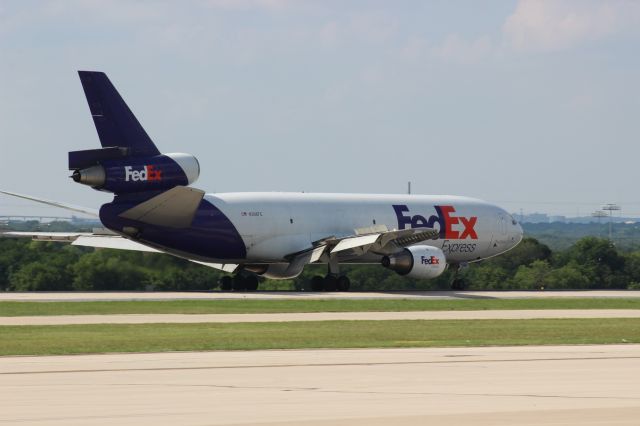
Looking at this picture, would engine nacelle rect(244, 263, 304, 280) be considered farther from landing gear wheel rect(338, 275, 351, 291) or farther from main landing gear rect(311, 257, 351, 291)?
landing gear wheel rect(338, 275, 351, 291)

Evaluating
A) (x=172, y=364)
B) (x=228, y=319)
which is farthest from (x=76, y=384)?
(x=228, y=319)

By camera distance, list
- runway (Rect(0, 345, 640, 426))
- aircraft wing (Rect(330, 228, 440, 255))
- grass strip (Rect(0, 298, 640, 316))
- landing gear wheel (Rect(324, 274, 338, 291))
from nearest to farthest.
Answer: runway (Rect(0, 345, 640, 426)), grass strip (Rect(0, 298, 640, 316)), aircraft wing (Rect(330, 228, 440, 255)), landing gear wheel (Rect(324, 274, 338, 291))

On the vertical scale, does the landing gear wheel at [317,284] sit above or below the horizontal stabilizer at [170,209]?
below

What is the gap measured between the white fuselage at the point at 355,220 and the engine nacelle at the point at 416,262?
2006 millimetres

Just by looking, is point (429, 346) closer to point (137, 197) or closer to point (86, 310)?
point (86, 310)

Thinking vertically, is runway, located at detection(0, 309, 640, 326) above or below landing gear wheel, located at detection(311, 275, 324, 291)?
above

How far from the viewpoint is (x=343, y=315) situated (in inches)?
1615

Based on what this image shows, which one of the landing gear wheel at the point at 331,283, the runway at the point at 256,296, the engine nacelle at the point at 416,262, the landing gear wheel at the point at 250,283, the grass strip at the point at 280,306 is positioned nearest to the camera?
the grass strip at the point at 280,306

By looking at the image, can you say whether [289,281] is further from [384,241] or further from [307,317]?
[307,317]

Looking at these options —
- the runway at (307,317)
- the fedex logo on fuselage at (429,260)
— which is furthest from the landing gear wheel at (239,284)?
the runway at (307,317)

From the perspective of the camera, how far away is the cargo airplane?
5006 centimetres

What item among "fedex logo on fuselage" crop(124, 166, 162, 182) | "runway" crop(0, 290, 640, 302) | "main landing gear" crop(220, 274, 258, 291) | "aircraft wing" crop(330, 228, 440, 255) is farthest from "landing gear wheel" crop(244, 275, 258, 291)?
"fedex logo on fuselage" crop(124, 166, 162, 182)

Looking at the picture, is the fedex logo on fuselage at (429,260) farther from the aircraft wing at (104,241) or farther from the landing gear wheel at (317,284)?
the aircraft wing at (104,241)

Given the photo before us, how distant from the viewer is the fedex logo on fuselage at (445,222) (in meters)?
61.0
